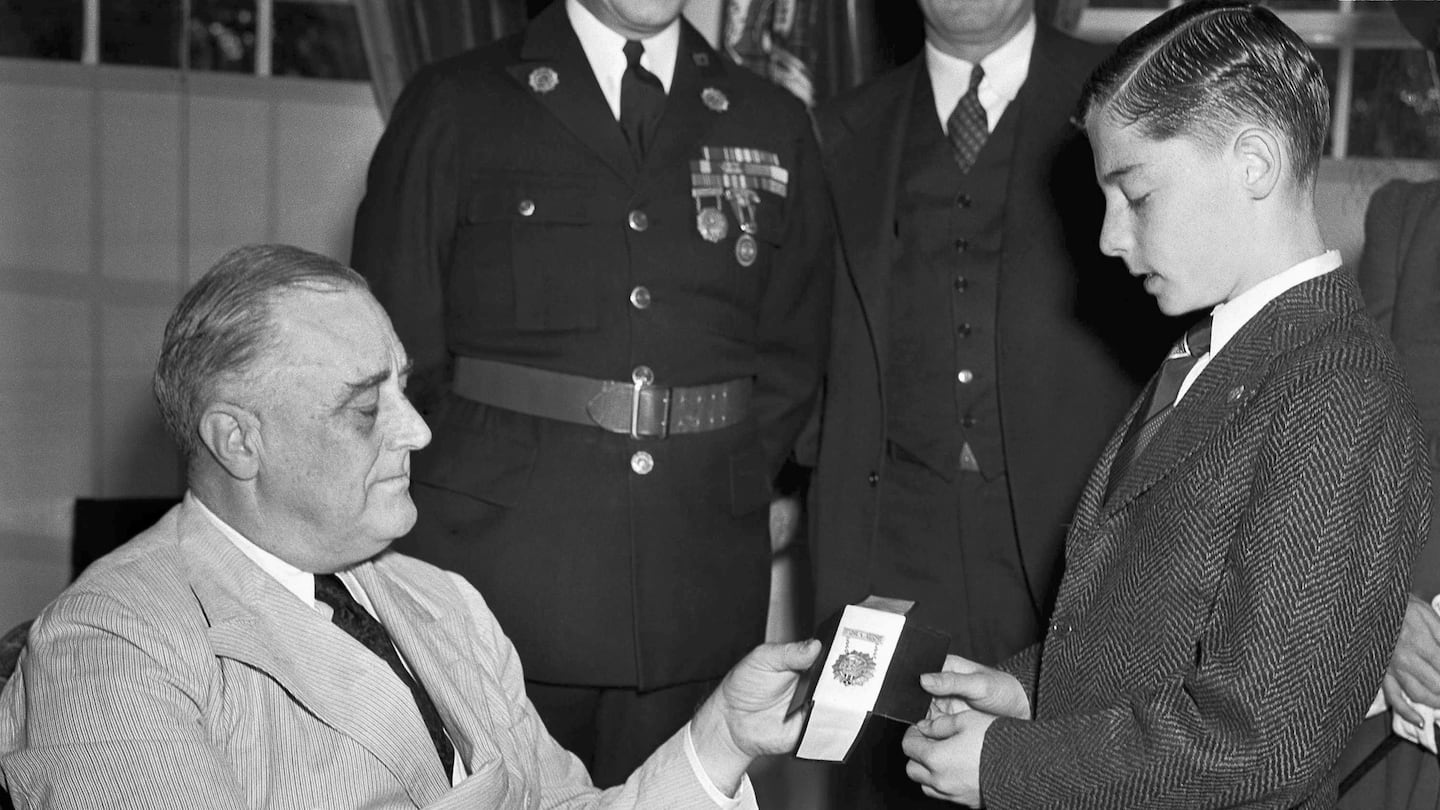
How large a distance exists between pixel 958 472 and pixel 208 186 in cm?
258

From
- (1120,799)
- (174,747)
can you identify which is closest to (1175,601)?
(1120,799)

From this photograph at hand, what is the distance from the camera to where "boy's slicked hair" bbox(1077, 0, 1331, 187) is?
5.84 ft

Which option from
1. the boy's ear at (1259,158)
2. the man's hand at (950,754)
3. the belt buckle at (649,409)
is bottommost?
the man's hand at (950,754)

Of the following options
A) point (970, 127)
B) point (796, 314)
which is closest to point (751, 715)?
point (796, 314)

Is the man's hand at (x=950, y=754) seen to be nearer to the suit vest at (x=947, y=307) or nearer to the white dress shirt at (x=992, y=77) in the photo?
the suit vest at (x=947, y=307)

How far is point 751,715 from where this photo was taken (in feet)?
6.86

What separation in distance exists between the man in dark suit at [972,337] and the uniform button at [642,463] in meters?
0.43

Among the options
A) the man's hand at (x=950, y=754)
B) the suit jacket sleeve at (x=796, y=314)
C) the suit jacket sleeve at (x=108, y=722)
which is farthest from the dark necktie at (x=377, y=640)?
the suit jacket sleeve at (x=796, y=314)

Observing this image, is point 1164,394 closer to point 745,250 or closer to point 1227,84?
point 1227,84

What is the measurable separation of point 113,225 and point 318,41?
2.58ft

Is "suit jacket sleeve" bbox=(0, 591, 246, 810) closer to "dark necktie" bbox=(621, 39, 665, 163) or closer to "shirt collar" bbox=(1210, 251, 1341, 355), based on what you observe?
"shirt collar" bbox=(1210, 251, 1341, 355)

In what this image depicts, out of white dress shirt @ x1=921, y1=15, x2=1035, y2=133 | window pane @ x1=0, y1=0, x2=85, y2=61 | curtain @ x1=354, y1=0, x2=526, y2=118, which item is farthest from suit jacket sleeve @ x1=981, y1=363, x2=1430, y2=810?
window pane @ x1=0, y1=0, x2=85, y2=61

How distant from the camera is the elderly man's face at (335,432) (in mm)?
1934

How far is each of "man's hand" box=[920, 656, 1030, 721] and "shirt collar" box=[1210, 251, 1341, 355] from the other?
54 centimetres
